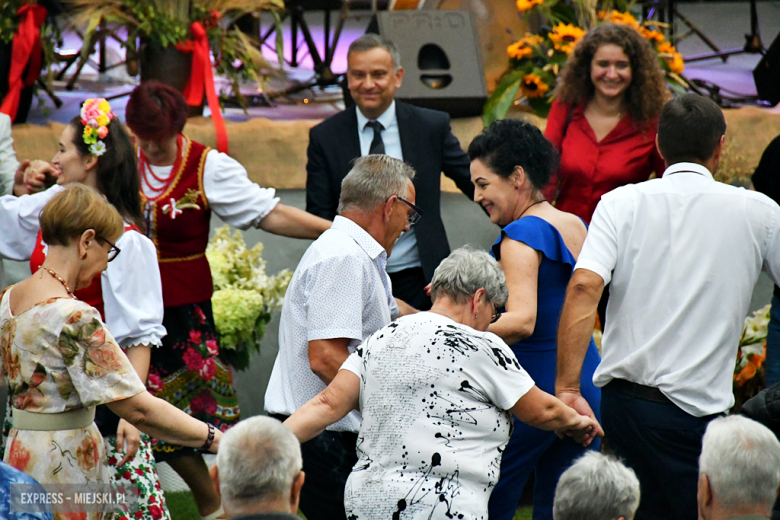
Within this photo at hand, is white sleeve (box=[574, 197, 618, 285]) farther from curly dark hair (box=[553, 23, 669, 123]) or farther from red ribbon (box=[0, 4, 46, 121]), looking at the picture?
red ribbon (box=[0, 4, 46, 121])

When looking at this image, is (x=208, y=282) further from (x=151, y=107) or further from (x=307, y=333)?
(x=307, y=333)

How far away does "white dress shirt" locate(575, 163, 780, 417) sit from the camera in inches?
103

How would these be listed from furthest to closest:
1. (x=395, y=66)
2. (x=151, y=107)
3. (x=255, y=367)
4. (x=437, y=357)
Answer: (x=255, y=367), (x=395, y=66), (x=151, y=107), (x=437, y=357)

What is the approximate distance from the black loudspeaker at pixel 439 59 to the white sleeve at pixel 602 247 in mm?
2495

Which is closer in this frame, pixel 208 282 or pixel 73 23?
pixel 208 282

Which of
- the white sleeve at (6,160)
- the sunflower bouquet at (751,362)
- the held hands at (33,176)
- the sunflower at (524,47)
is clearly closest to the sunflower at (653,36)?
the sunflower at (524,47)

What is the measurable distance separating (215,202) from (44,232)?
1.21 meters

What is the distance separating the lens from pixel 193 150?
3697 millimetres

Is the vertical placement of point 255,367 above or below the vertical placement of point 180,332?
below

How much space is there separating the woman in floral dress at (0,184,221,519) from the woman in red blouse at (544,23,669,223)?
7.18 feet

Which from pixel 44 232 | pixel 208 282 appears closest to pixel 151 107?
pixel 208 282

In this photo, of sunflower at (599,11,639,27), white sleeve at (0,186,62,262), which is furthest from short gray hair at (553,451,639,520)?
sunflower at (599,11,639,27)

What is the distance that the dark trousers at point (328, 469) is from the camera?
2.76m

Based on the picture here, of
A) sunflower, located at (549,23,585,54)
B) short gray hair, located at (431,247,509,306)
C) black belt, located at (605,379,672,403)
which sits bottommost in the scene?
black belt, located at (605,379,672,403)
